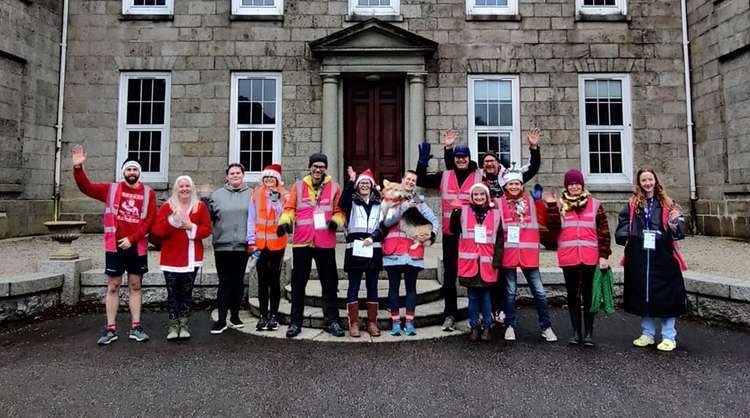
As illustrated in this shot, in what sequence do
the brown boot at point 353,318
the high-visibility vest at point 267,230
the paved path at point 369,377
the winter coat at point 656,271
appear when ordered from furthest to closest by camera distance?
the high-visibility vest at point 267,230
the brown boot at point 353,318
the winter coat at point 656,271
the paved path at point 369,377

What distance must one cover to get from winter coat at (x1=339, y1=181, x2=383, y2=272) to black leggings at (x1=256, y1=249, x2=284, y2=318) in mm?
830

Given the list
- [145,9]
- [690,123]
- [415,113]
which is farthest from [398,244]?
[145,9]

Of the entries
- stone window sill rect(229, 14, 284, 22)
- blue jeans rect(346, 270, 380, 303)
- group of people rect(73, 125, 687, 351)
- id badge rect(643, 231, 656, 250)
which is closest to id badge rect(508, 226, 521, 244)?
group of people rect(73, 125, 687, 351)

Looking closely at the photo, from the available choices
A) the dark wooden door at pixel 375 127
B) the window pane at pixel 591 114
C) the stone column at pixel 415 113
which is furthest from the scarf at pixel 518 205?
the window pane at pixel 591 114

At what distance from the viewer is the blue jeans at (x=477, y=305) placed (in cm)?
460

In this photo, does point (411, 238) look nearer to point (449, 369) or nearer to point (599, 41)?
point (449, 369)

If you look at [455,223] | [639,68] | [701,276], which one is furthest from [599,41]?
[455,223]

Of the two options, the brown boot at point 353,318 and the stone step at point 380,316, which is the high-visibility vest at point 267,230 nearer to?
the stone step at point 380,316

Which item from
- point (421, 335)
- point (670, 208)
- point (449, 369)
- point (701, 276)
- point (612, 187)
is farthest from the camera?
point (612, 187)

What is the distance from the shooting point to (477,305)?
4645mm

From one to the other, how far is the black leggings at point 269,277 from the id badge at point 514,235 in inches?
103

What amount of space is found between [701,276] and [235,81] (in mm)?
9711

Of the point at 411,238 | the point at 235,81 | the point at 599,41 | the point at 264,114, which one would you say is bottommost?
the point at 411,238

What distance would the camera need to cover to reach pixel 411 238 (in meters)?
4.76
